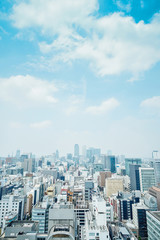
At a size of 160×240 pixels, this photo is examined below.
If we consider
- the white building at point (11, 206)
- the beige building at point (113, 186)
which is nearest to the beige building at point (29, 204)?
the white building at point (11, 206)

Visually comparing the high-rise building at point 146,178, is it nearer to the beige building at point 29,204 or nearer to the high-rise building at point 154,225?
the high-rise building at point 154,225

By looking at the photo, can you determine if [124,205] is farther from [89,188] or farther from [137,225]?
[89,188]

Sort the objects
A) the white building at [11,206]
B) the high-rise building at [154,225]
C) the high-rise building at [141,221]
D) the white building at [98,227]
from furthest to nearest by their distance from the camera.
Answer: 1. the white building at [11,206]
2. the high-rise building at [141,221]
3. the high-rise building at [154,225]
4. the white building at [98,227]

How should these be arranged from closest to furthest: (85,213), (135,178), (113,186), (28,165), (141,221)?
(85,213)
(141,221)
(113,186)
(135,178)
(28,165)

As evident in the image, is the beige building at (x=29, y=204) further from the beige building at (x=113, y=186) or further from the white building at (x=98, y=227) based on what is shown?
the beige building at (x=113, y=186)

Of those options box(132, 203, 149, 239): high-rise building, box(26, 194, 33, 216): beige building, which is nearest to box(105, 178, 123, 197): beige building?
box(132, 203, 149, 239): high-rise building

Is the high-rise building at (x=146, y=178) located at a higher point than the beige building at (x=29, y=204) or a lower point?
higher

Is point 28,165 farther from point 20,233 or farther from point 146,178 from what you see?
point 20,233

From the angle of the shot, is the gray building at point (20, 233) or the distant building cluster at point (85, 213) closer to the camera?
the gray building at point (20, 233)

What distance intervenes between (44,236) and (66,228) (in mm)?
2397

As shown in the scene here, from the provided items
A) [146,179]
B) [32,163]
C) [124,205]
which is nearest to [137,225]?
[124,205]

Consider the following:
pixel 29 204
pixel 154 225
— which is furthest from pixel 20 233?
pixel 29 204

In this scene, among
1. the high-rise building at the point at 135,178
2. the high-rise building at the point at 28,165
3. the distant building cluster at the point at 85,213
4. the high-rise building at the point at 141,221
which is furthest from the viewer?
the high-rise building at the point at 28,165

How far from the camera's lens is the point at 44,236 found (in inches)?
479
